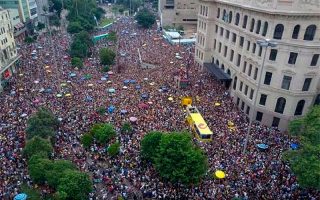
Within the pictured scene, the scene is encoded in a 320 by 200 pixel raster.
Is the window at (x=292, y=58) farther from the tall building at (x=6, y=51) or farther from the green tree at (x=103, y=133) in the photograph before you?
the tall building at (x=6, y=51)

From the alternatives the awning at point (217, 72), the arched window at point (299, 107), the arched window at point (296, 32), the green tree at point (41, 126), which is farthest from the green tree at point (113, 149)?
the arched window at point (296, 32)

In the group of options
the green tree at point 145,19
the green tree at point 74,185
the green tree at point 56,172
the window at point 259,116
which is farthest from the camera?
the green tree at point 145,19

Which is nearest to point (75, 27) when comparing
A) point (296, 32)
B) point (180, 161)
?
point (296, 32)

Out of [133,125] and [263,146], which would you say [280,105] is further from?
[133,125]

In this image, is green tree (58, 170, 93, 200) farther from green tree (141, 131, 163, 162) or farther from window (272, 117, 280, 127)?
window (272, 117, 280, 127)

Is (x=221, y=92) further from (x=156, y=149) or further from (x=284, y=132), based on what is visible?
(x=156, y=149)

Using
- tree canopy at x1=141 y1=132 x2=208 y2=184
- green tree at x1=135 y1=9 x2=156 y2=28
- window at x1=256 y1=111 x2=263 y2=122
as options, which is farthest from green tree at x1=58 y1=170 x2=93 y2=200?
green tree at x1=135 y1=9 x2=156 y2=28
